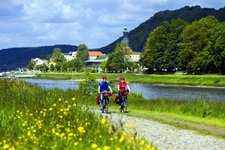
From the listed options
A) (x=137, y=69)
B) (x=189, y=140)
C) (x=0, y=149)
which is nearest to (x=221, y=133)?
(x=189, y=140)

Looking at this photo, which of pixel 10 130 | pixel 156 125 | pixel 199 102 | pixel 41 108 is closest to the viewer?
pixel 10 130

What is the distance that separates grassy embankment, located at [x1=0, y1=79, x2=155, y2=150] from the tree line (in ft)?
262

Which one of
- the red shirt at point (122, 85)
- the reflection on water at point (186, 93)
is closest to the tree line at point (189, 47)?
the reflection on water at point (186, 93)

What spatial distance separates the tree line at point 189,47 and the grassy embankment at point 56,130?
79.8 metres

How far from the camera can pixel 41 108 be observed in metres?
15.7

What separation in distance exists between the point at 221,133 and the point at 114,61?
13068 centimetres

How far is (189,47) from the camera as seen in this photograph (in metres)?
106

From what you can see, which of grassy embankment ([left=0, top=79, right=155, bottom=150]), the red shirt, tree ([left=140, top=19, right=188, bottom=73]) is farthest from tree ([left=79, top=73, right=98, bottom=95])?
tree ([left=140, top=19, right=188, bottom=73])

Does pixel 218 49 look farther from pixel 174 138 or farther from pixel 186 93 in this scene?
pixel 174 138

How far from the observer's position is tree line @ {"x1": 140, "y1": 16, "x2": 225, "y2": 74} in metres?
95.8

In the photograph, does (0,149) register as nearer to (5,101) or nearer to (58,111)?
(58,111)

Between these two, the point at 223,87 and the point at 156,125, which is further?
the point at 223,87

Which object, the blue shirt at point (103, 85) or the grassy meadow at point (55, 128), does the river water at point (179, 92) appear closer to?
the blue shirt at point (103, 85)

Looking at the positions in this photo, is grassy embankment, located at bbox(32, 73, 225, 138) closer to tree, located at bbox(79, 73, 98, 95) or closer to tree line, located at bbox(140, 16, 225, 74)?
tree, located at bbox(79, 73, 98, 95)
